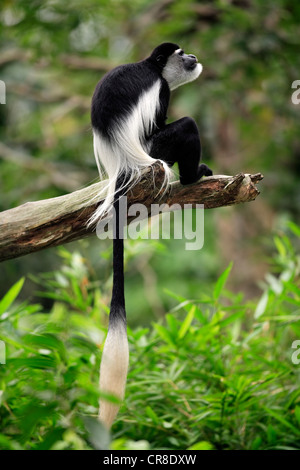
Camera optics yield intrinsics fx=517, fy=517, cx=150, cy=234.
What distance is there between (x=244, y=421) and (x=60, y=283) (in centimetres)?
95

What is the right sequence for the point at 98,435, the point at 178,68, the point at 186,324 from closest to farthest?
the point at 98,435 < the point at 186,324 < the point at 178,68

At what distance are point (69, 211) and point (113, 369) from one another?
53cm

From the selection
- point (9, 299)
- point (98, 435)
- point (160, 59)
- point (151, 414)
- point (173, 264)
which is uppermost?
point (173, 264)

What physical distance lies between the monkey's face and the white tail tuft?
1.04m

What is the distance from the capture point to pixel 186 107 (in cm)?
403

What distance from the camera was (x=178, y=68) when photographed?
2041mm

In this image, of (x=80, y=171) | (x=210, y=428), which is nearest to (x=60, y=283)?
(x=210, y=428)

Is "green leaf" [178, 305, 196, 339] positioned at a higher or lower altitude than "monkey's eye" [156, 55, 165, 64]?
lower

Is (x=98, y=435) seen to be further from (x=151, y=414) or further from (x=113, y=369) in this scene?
(x=151, y=414)

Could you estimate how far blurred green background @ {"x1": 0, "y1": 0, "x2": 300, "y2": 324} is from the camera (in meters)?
3.36

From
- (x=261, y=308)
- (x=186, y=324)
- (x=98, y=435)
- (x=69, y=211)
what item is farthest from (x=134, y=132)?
(x=98, y=435)

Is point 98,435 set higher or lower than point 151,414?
lower

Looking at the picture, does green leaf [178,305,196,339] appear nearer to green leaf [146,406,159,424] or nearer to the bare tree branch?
green leaf [146,406,159,424]

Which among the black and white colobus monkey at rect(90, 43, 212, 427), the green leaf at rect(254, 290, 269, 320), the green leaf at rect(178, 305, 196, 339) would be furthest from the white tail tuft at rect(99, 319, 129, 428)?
the green leaf at rect(254, 290, 269, 320)
